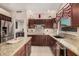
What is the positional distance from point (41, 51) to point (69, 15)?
2.35 feet

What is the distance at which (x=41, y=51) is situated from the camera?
2068 millimetres

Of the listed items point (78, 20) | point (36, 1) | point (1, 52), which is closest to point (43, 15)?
point (36, 1)

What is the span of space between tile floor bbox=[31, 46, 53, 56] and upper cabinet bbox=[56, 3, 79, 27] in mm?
491

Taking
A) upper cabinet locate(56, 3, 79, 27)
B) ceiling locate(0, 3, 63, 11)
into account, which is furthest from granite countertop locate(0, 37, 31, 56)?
upper cabinet locate(56, 3, 79, 27)

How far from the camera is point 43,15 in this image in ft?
6.85

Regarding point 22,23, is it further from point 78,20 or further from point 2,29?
point 78,20

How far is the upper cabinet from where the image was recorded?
Result: 77.4 inches

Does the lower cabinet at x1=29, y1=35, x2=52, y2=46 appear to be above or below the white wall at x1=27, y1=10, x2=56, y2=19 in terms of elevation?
below

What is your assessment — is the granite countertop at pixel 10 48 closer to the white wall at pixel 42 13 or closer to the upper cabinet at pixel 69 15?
the white wall at pixel 42 13

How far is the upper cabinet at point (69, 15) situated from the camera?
1965mm

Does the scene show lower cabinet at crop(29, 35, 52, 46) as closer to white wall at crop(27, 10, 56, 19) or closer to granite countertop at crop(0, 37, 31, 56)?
granite countertop at crop(0, 37, 31, 56)

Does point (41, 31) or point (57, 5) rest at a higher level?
point (57, 5)

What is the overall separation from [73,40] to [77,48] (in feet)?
0.52

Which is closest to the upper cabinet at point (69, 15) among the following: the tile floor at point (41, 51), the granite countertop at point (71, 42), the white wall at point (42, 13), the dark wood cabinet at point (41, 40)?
the white wall at point (42, 13)
